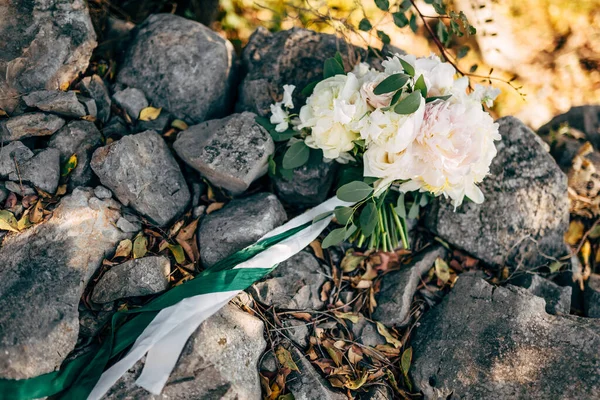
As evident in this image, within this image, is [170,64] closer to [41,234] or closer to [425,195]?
[41,234]

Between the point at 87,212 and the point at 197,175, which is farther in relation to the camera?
the point at 197,175

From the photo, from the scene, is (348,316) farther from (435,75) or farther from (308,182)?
(435,75)

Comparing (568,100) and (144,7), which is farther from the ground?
(144,7)

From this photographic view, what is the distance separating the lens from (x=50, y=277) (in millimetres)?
2074

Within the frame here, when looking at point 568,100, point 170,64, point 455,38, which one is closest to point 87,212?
point 170,64

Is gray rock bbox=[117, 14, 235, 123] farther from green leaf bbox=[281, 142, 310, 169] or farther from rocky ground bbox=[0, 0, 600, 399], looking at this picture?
green leaf bbox=[281, 142, 310, 169]

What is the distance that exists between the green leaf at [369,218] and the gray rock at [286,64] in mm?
768

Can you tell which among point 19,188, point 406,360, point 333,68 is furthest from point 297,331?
point 19,188

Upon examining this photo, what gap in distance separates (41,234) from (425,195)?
2.02 m

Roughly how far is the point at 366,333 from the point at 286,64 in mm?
1649

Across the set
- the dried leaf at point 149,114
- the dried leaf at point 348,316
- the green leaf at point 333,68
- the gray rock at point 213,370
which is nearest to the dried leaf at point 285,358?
the gray rock at point 213,370

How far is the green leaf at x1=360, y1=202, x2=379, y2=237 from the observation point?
2230mm

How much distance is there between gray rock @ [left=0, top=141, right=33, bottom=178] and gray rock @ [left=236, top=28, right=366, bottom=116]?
1.19m

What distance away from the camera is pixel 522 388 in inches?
82.2
